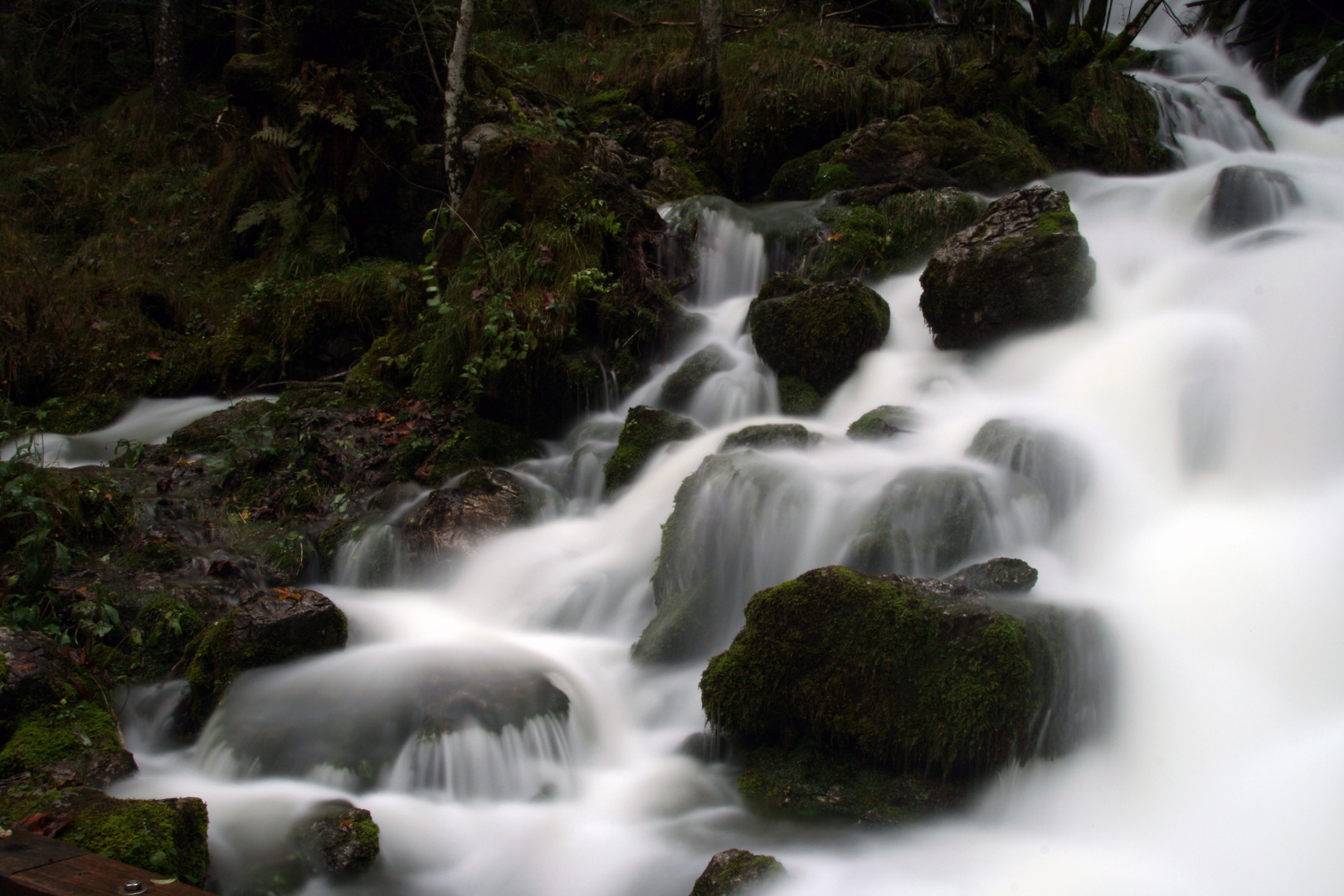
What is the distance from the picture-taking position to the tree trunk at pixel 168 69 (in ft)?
46.1

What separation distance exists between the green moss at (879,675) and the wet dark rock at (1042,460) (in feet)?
4.95

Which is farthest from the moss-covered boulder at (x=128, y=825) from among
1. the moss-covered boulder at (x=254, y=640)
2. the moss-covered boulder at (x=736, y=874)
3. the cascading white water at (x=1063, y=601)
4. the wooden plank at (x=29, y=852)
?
the moss-covered boulder at (x=736, y=874)

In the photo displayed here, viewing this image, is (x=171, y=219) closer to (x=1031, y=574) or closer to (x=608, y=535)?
(x=608, y=535)

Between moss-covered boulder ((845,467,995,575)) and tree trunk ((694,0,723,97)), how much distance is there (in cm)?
846

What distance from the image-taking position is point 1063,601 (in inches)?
162

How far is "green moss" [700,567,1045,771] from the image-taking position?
3.59 m

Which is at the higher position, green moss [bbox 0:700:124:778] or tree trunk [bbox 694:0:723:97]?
tree trunk [bbox 694:0:723:97]

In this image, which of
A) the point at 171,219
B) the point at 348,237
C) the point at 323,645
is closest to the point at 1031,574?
the point at 323,645

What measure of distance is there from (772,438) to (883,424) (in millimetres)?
775

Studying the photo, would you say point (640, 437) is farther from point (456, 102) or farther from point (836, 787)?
point (456, 102)

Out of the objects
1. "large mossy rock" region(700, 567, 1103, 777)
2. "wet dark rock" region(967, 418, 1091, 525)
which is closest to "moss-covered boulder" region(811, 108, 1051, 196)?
"wet dark rock" region(967, 418, 1091, 525)

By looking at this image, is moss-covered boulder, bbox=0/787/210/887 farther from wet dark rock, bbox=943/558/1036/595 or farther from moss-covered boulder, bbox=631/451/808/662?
wet dark rock, bbox=943/558/1036/595

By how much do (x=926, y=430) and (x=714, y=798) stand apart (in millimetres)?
3139

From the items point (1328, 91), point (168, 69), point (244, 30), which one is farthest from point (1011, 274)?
point (168, 69)
